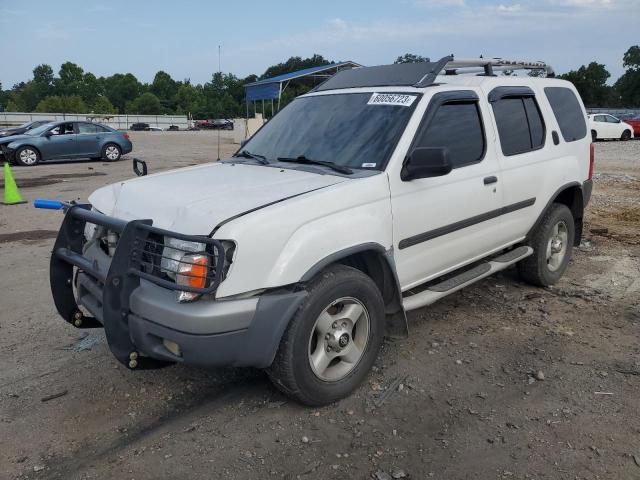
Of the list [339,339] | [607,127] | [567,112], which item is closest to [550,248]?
[567,112]

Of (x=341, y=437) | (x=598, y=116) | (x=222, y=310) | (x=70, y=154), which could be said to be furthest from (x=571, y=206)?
(x=598, y=116)

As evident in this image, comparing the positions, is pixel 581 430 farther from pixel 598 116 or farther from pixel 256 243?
pixel 598 116

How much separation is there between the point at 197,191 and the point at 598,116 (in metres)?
27.2

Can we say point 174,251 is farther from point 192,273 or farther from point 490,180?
point 490,180

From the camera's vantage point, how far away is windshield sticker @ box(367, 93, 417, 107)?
13.0 feet

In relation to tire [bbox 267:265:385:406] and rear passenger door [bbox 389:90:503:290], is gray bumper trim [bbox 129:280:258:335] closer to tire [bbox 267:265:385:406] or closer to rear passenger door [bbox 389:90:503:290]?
tire [bbox 267:265:385:406]

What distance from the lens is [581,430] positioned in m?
3.12

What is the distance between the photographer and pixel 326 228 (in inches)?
123

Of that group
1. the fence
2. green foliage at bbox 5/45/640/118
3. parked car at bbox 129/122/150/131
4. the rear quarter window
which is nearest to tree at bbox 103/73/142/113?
green foliage at bbox 5/45/640/118

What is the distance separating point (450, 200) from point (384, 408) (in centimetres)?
155

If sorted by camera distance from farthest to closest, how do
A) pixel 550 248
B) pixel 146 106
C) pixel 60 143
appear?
1. pixel 146 106
2. pixel 60 143
3. pixel 550 248

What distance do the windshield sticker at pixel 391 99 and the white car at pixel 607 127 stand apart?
25.2 metres

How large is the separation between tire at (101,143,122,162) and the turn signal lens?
59.5ft

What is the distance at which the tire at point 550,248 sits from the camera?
5234 millimetres
